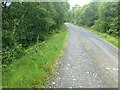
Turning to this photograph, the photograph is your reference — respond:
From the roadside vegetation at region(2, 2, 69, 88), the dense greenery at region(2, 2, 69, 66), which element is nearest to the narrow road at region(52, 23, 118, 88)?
the roadside vegetation at region(2, 2, 69, 88)

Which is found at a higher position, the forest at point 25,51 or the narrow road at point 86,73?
the forest at point 25,51

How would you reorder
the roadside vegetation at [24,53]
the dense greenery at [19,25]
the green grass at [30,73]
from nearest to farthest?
the green grass at [30,73] < the roadside vegetation at [24,53] < the dense greenery at [19,25]

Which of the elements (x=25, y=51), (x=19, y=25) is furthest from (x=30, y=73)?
(x=19, y=25)

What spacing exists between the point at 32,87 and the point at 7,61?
4205 millimetres

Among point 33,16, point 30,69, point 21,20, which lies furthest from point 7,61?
point 33,16

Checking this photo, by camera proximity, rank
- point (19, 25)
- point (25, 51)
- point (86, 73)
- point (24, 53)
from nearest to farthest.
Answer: point (86, 73) < point (24, 53) < point (25, 51) < point (19, 25)

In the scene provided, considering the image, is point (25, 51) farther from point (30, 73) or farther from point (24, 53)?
point (30, 73)

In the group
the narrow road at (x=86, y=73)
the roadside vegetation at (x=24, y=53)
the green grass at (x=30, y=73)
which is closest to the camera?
the green grass at (x=30, y=73)

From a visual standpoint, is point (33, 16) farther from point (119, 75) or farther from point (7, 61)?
point (119, 75)

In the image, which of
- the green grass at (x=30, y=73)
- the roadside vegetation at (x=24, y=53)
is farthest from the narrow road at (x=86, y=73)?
the roadside vegetation at (x=24, y=53)

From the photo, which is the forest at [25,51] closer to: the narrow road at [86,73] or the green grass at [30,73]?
the green grass at [30,73]

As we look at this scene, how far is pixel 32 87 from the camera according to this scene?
8461 mm

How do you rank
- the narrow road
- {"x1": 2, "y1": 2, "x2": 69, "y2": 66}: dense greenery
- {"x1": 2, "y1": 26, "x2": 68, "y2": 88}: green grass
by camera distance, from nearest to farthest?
{"x1": 2, "y1": 26, "x2": 68, "y2": 88}: green grass
the narrow road
{"x1": 2, "y1": 2, "x2": 69, "y2": 66}: dense greenery

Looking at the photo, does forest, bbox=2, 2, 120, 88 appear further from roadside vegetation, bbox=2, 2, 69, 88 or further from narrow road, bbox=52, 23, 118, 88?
narrow road, bbox=52, 23, 118, 88
